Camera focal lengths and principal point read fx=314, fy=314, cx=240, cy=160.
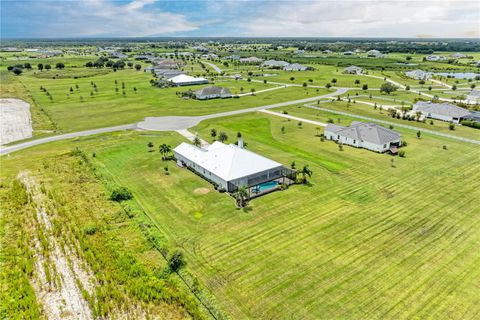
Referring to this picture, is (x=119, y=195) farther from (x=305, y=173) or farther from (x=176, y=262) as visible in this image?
(x=305, y=173)

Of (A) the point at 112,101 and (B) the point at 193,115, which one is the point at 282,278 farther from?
(A) the point at 112,101

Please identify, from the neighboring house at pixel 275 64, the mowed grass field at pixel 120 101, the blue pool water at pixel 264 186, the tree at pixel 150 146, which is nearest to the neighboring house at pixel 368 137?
the blue pool water at pixel 264 186

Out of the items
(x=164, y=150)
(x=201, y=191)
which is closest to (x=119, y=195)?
(x=201, y=191)

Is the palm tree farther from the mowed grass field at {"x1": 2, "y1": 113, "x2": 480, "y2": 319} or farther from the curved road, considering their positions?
the curved road

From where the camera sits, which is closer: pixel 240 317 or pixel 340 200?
pixel 240 317

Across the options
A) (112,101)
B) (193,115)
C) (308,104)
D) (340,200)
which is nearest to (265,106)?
(308,104)
